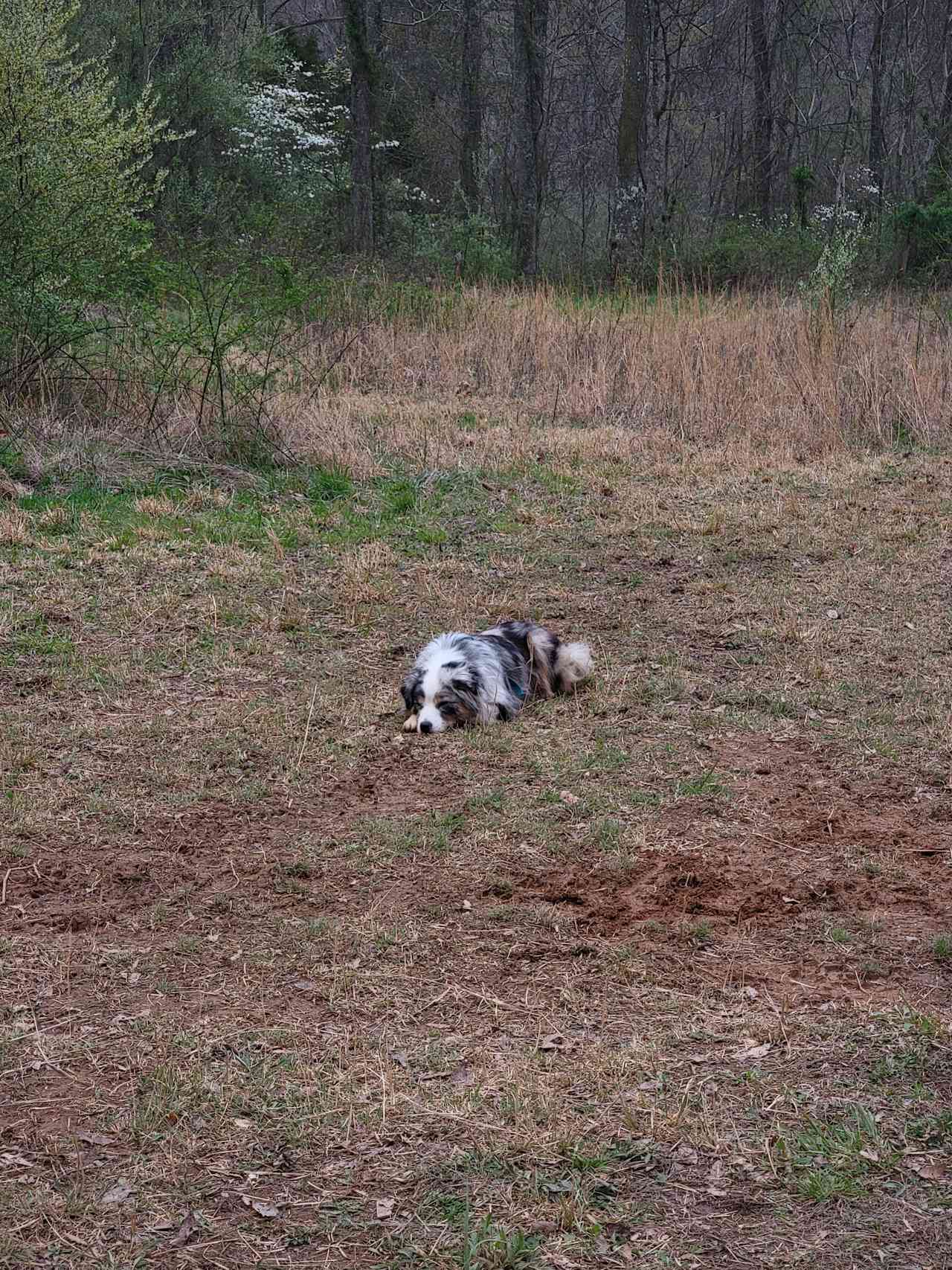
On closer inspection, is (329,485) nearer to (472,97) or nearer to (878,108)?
(472,97)

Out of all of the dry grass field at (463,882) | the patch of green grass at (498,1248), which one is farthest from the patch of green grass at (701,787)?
the patch of green grass at (498,1248)

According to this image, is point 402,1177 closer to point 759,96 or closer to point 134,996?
point 134,996

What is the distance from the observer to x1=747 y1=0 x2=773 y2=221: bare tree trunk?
83.6 ft

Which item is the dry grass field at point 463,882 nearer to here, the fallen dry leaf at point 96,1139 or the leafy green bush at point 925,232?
the fallen dry leaf at point 96,1139

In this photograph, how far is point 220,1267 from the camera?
2816 mm

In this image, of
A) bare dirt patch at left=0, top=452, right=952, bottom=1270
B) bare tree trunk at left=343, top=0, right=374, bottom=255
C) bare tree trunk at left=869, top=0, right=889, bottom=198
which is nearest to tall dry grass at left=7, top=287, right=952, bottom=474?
bare dirt patch at left=0, top=452, right=952, bottom=1270

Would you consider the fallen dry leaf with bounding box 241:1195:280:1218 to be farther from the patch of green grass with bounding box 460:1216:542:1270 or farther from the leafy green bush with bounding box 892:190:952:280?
the leafy green bush with bounding box 892:190:952:280

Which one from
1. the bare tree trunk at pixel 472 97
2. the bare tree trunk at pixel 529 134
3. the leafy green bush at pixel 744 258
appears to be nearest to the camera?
the leafy green bush at pixel 744 258

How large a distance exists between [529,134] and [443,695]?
59.7 feet

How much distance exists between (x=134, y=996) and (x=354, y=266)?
14741mm

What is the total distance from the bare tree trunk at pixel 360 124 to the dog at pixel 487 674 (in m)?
17.0

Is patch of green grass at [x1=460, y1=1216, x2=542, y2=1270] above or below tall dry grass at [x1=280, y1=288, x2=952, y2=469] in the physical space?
below

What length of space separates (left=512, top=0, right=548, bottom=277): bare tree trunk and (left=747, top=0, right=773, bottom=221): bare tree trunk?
518cm

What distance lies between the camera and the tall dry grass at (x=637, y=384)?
11344 mm
